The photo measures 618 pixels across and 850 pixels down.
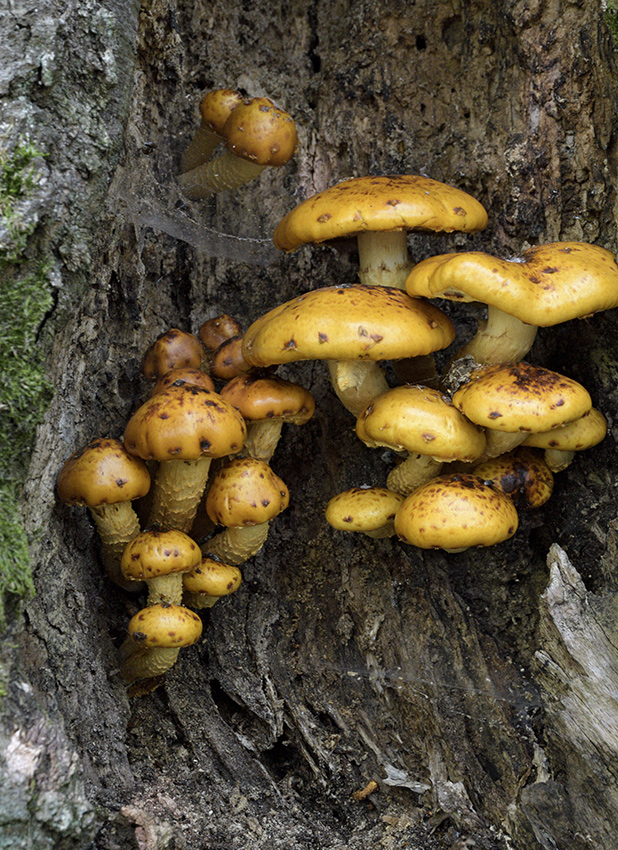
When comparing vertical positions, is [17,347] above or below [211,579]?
above

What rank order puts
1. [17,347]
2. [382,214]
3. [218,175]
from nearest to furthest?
[17,347]
[382,214]
[218,175]

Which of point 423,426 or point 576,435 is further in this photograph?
point 576,435

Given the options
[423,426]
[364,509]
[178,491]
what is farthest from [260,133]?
[364,509]

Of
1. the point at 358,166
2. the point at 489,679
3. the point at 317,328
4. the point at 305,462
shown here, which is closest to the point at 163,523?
the point at 305,462

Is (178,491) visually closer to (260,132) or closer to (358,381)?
(358,381)

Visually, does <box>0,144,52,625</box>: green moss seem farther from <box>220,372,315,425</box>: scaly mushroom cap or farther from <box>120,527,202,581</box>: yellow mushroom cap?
<box>220,372,315,425</box>: scaly mushroom cap

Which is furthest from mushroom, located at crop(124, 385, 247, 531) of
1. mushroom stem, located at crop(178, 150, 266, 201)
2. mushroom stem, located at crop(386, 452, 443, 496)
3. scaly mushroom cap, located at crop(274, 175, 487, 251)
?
mushroom stem, located at crop(178, 150, 266, 201)

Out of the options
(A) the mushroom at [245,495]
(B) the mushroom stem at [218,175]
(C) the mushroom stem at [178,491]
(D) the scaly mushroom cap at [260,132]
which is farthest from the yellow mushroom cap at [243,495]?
(B) the mushroom stem at [218,175]
